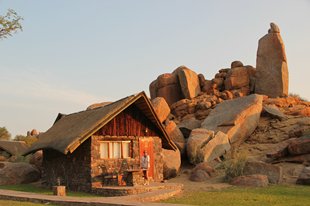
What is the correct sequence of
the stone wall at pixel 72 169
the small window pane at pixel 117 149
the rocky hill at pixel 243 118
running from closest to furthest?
the stone wall at pixel 72 169
the small window pane at pixel 117 149
the rocky hill at pixel 243 118

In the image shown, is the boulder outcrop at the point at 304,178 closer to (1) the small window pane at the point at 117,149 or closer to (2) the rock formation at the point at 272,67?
(1) the small window pane at the point at 117,149

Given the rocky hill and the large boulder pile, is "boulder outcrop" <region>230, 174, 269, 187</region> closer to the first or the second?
the rocky hill

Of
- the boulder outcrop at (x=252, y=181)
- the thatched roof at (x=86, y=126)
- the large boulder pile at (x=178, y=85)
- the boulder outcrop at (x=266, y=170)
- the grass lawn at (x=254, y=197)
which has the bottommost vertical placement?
the grass lawn at (x=254, y=197)

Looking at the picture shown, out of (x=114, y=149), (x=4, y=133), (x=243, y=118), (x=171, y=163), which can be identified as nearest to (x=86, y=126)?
(x=114, y=149)

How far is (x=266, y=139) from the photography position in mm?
32250

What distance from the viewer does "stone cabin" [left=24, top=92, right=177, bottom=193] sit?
2031 cm

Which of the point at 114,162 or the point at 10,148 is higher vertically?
the point at 10,148

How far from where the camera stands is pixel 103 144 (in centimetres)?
2133

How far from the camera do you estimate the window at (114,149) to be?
21.3 m

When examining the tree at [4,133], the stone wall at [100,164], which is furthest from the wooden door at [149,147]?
the tree at [4,133]

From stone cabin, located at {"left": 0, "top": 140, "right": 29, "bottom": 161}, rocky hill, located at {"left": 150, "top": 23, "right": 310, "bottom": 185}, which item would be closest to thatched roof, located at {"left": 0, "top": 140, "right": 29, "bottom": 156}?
stone cabin, located at {"left": 0, "top": 140, "right": 29, "bottom": 161}

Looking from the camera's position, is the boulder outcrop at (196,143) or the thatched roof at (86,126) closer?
the thatched roof at (86,126)

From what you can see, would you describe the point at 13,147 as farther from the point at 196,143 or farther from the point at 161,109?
the point at 196,143

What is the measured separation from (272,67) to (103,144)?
26470 millimetres
